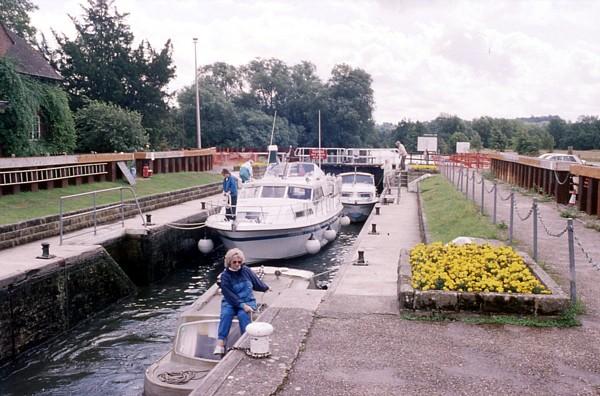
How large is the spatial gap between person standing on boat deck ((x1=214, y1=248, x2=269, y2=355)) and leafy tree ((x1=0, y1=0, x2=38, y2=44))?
4083cm

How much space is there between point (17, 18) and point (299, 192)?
33031 mm

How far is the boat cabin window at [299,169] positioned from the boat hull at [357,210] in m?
4.89

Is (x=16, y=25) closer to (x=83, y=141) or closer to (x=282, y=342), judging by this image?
(x=83, y=141)

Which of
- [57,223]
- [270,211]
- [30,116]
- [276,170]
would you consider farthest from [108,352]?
[30,116]

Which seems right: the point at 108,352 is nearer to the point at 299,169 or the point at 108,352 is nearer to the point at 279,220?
the point at 279,220

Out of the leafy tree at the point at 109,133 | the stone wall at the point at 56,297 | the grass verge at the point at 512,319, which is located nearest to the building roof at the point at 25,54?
the leafy tree at the point at 109,133

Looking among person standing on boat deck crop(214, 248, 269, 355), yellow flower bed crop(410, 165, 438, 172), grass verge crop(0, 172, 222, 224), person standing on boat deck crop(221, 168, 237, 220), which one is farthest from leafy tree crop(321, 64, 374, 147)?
person standing on boat deck crop(214, 248, 269, 355)

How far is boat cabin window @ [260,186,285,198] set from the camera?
20.8m

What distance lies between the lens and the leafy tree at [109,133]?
103 ft

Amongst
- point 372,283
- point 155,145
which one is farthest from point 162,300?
point 155,145

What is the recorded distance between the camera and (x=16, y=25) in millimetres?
43531

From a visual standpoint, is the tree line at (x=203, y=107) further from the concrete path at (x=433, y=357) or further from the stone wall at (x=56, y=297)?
the concrete path at (x=433, y=357)

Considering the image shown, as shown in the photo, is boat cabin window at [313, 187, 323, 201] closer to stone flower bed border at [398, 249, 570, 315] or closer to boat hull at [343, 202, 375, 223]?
boat hull at [343, 202, 375, 223]

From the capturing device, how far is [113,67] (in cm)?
4262
